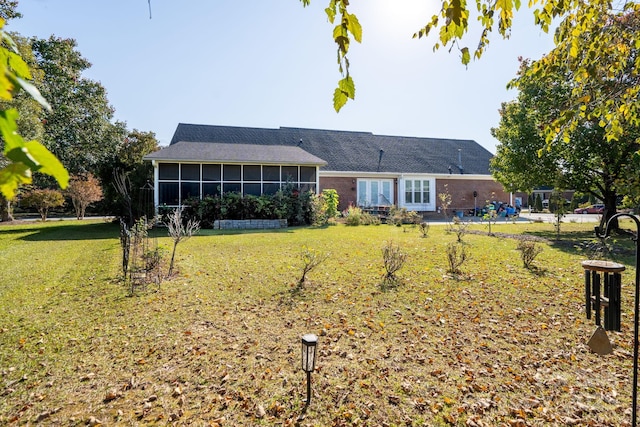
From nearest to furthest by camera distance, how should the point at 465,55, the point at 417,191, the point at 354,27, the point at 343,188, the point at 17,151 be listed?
1. the point at 17,151
2. the point at 354,27
3. the point at 465,55
4. the point at 343,188
5. the point at 417,191

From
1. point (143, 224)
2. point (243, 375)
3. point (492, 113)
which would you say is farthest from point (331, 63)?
point (492, 113)

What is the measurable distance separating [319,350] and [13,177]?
4.13 metres

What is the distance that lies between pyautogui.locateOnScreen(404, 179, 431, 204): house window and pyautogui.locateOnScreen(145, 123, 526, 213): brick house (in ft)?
0.25

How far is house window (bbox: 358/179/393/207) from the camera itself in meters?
25.8

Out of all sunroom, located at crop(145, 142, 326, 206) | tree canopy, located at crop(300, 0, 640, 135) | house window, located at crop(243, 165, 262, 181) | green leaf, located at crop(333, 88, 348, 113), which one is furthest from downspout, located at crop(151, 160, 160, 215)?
green leaf, located at crop(333, 88, 348, 113)

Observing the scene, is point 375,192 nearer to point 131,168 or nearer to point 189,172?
point 189,172

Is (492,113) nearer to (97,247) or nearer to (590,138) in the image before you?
(590,138)

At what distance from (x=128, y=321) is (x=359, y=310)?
351cm

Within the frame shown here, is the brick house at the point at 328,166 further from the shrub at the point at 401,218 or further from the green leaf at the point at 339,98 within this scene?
the green leaf at the point at 339,98

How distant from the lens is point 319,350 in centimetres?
438

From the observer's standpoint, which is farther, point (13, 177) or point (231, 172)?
point (231, 172)

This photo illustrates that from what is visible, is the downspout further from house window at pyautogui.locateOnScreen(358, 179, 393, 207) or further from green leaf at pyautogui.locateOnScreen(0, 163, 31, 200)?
green leaf at pyautogui.locateOnScreen(0, 163, 31, 200)

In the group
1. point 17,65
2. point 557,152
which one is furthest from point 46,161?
point 557,152

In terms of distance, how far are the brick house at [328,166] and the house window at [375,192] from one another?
75mm
